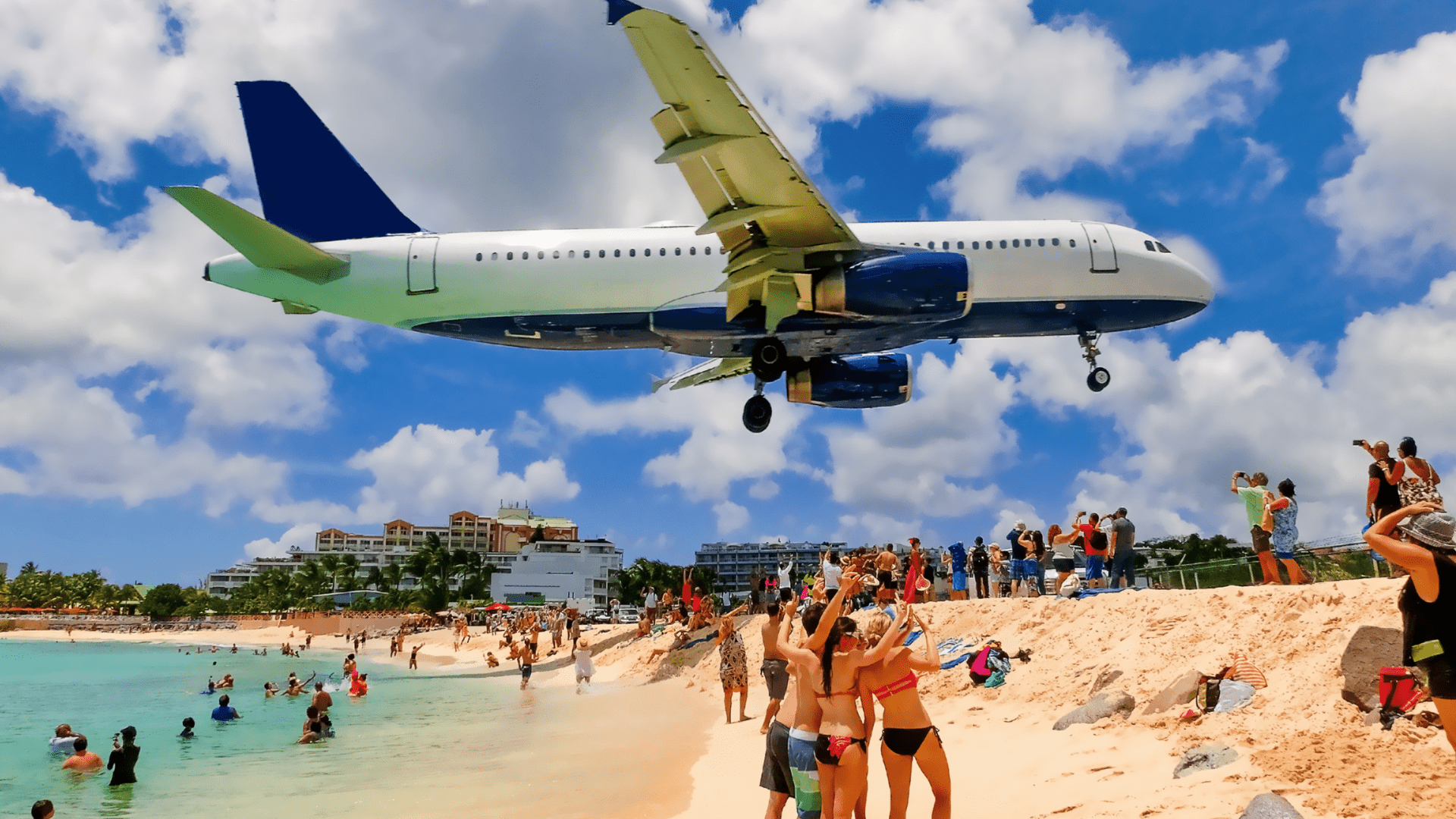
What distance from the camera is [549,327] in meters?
20.5

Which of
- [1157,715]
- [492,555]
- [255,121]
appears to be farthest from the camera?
[492,555]

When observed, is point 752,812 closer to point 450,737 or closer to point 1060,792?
point 1060,792

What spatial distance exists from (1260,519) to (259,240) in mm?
19813

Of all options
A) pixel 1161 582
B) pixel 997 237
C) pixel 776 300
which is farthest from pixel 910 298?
pixel 1161 582

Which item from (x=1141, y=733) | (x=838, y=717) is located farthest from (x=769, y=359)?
(x=838, y=717)

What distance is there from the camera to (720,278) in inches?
776

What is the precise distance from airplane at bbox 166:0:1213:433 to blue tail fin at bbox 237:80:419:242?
43 millimetres

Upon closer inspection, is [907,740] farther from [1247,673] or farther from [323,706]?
[323,706]

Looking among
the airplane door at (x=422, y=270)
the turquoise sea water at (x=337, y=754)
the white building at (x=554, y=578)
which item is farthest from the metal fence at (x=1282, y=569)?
the white building at (x=554, y=578)

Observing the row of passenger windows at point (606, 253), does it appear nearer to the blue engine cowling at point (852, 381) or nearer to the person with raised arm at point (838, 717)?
the blue engine cowling at point (852, 381)

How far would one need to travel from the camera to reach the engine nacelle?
54.9 feet

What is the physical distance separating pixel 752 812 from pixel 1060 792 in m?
3.02

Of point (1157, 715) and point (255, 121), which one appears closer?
point (1157, 715)

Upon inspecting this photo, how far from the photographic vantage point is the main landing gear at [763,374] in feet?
65.9
